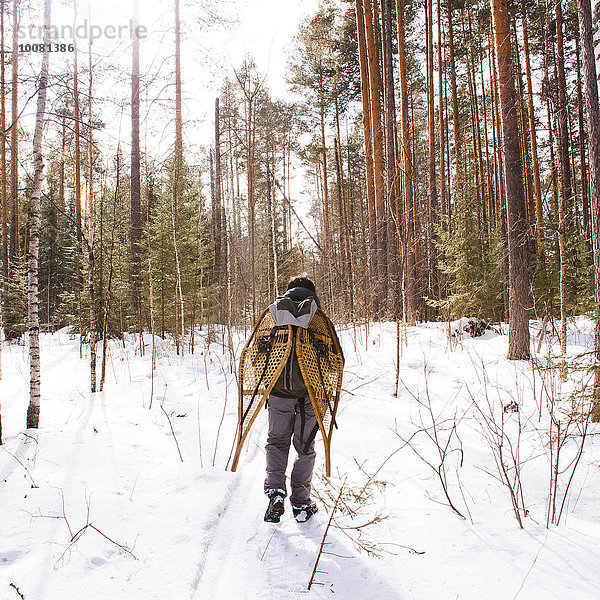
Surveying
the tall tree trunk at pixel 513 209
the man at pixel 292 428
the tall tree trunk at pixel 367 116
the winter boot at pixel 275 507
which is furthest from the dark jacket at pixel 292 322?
the tall tree trunk at pixel 367 116

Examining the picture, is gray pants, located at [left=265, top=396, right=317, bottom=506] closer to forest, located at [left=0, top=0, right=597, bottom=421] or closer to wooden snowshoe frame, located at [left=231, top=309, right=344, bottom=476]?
wooden snowshoe frame, located at [left=231, top=309, right=344, bottom=476]

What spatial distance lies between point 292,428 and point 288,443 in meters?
0.11

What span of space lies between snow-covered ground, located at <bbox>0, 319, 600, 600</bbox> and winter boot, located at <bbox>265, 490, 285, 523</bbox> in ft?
0.27

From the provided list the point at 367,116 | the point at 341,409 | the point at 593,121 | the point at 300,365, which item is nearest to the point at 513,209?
the point at 593,121

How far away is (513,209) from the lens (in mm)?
6715

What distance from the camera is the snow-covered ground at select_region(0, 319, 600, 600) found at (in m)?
1.97

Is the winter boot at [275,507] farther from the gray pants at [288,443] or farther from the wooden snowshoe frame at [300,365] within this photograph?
the wooden snowshoe frame at [300,365]

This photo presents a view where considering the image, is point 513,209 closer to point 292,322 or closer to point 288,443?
point 292,322

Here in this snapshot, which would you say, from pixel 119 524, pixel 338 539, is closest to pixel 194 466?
pixel 119 524

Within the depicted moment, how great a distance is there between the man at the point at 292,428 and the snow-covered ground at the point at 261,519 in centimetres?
20

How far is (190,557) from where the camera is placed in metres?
2.23

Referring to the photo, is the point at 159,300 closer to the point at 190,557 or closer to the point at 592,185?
the point at 190,557

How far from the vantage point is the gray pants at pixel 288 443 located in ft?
9.26

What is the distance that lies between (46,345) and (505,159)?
41.6 feet
